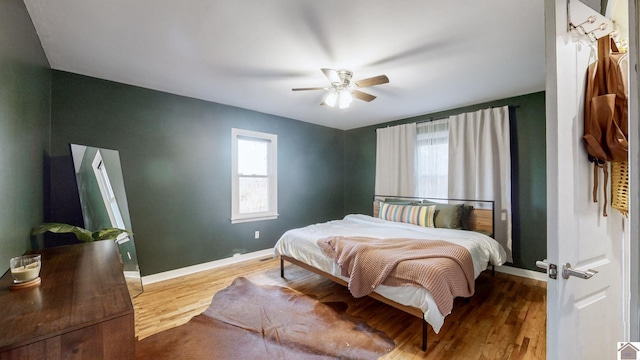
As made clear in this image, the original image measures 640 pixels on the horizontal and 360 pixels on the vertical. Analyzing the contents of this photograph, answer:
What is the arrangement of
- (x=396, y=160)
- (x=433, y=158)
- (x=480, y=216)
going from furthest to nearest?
1. (x=396, y=160)
2. (x=433, y=158)
3. (x=480, y=216)

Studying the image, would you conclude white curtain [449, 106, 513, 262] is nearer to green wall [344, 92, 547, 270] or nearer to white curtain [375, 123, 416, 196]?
green wall [344, 92, 547, 270]

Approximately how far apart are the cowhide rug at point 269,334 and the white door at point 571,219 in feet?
4.01

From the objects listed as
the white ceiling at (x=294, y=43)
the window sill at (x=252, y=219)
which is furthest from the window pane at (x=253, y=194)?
the white ceiling at (x=294, y=43)

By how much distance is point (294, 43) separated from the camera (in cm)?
213

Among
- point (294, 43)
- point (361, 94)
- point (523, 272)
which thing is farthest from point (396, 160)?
point (294, 43)

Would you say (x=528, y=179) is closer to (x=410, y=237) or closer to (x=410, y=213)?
(x=410, y=213)

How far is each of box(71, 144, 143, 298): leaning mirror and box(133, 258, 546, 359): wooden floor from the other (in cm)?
43

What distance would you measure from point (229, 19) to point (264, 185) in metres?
2.85

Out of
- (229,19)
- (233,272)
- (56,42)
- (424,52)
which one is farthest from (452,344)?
(56,42)

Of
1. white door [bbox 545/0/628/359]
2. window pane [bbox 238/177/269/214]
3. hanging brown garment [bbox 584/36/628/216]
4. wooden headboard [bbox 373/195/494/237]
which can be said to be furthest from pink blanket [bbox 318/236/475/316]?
window pane [bbox 238/177/269/214]

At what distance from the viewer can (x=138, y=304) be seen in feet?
8.67

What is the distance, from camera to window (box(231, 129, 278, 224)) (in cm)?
397

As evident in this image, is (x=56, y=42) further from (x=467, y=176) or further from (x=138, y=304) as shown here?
(x=467, y=176)

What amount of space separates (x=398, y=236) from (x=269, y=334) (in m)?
1.73
